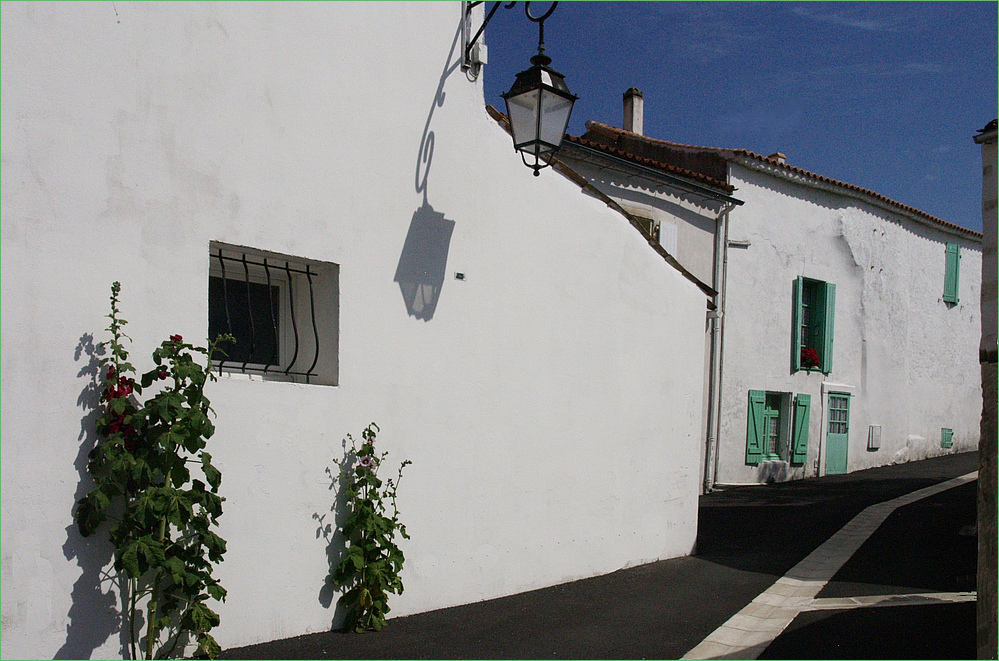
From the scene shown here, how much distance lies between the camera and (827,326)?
14375mm

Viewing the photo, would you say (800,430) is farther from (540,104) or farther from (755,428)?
(540,104)

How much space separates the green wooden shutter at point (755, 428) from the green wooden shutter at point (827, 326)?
Answer: 193 centimetres

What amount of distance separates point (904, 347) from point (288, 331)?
15.0 metres

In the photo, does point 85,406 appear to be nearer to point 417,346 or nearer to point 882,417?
point 417,346

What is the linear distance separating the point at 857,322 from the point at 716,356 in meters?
4.37

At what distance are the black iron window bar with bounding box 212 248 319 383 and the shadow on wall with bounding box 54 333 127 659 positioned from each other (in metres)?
0.77

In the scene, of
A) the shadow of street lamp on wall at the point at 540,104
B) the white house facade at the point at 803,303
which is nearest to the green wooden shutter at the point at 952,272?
the white house facade at the point at 803,303

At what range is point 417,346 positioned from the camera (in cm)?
515

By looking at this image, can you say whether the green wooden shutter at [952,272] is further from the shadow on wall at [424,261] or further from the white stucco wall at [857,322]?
the shadow on wall at [424,261]

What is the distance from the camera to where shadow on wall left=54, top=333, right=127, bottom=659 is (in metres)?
3.60

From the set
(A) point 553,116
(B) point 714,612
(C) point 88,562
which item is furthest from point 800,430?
(C) point 88,562

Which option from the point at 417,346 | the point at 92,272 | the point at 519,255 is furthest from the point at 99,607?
the point at 519,255

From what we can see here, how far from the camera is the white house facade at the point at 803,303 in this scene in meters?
12.4

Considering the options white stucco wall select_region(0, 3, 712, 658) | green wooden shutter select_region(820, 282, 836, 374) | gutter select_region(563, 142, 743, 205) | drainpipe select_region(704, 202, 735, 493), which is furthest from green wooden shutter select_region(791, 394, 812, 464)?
white stucco wall select_region(0, 3, 712, 658)
